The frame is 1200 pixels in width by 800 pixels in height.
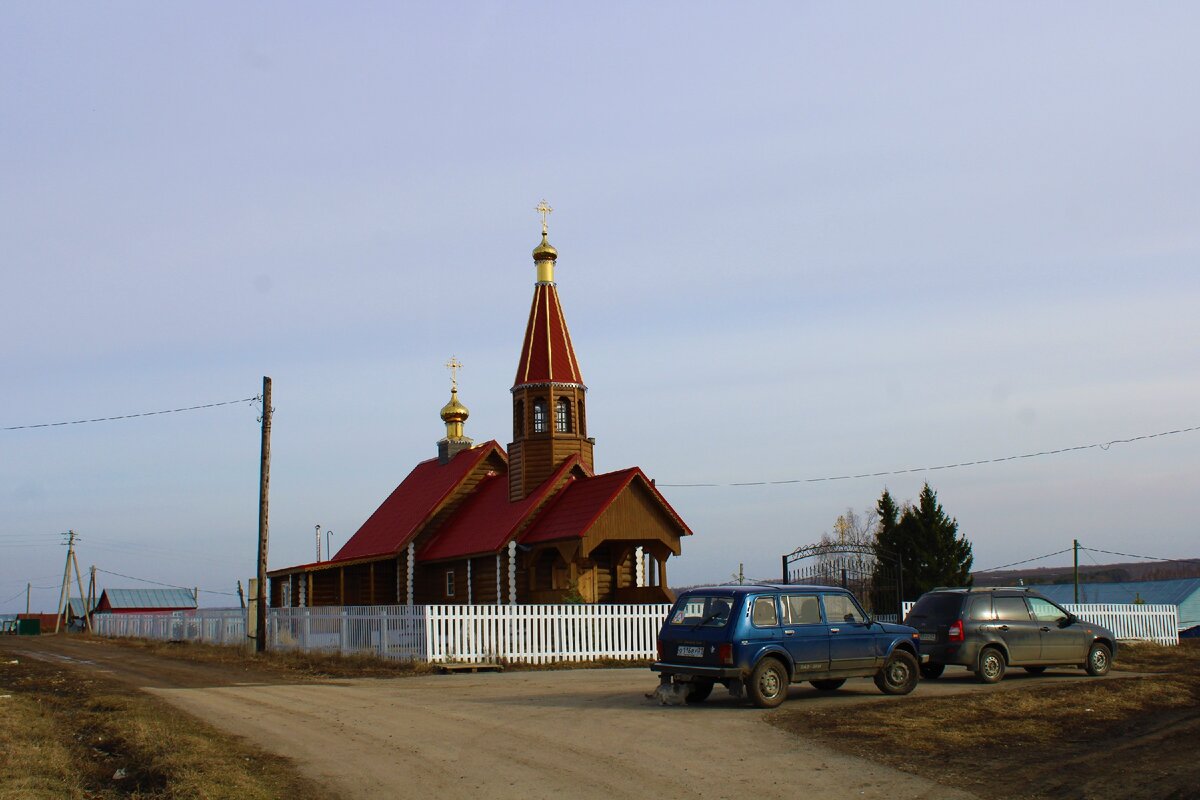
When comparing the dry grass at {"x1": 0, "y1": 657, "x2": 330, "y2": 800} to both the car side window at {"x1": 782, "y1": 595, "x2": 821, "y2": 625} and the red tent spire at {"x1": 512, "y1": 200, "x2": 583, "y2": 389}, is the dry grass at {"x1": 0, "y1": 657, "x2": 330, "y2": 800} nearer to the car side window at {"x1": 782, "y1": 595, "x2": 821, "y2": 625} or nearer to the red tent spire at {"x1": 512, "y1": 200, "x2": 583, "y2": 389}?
the car side window at {"x1": 782, "y1": 595, "x2": 821, "y2": 625}

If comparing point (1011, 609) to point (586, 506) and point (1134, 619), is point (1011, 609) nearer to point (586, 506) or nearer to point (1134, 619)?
point (586, 506)

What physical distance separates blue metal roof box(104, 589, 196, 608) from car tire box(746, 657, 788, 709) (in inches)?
3162

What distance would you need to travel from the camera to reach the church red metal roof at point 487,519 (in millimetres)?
32219

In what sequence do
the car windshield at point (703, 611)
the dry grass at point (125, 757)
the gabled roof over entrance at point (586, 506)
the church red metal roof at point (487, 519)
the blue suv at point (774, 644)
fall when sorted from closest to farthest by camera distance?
the dry grass at point (125, 757) < the blue suv at point (774, 644) < the car windshield at point (703, 611) < the gabled roof over entrance at point (586, 506) < the church red metal roof at point (487, 519)

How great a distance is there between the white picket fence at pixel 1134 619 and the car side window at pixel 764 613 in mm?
19146

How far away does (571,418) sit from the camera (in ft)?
113

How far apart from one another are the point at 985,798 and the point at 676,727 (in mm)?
4639

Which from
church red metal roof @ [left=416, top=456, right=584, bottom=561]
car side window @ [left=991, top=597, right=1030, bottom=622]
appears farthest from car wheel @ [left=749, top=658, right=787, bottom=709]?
church red metal roof @ [left=416, top=456, right=584, bottom=561]

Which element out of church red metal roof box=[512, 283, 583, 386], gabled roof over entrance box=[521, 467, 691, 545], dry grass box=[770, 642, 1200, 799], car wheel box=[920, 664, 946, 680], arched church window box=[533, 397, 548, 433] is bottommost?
dry grass box=[770, 642, 1200, 799]

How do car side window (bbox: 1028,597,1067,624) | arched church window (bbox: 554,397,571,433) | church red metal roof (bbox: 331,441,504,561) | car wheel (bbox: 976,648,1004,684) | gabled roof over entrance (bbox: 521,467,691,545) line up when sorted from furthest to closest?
church red metal roof (bbox: 331,441,504,561)
arched church window (bbox: 554,397,571,433)
gabled roof over entrance (bbox: 521,467,691,545)
car side window (bbox: 1028,597,1067,624)
car wheel (bbox: 976,648,1004,684)

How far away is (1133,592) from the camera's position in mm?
64125

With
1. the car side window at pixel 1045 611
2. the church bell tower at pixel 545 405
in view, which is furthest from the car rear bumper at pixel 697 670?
the church bell tower at pixel 545 405

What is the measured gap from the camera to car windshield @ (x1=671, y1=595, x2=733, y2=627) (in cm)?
1546

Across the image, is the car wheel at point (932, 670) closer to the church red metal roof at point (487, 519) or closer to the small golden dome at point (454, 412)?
the church red metal roof at point (487, 519)
